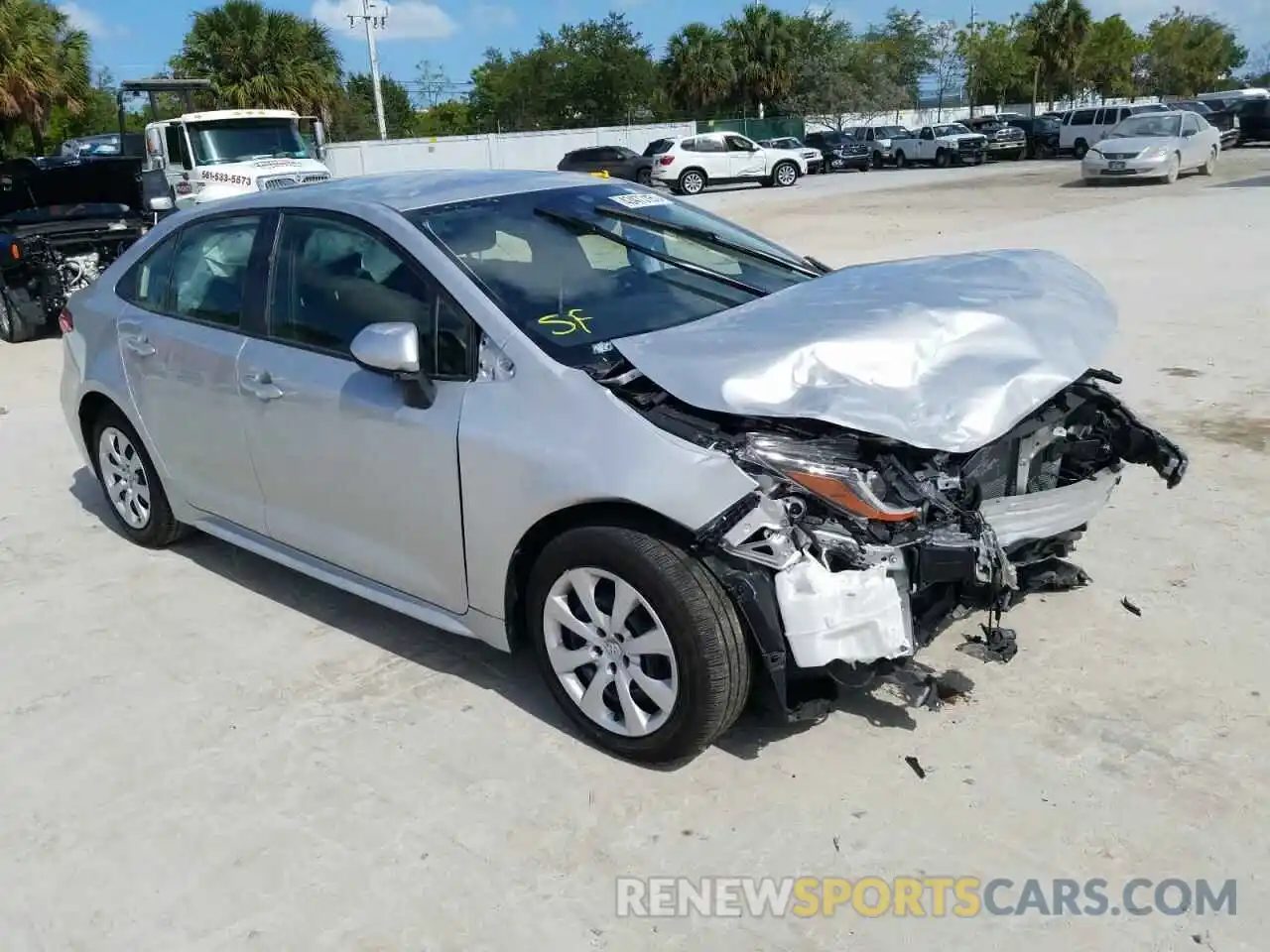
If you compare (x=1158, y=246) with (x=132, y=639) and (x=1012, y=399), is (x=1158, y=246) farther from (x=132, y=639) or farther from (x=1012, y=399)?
(x=132, y=639)

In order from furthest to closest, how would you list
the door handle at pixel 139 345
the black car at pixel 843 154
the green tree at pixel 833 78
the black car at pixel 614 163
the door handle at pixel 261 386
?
1. the green tree at pixel 833 78
2. the black car at pixel 843 154
3. the black car at pixel 614 163
4. the door handle at pixel 139 345
5. the door handle at pixel 261 386

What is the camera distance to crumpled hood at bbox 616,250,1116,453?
3123mm

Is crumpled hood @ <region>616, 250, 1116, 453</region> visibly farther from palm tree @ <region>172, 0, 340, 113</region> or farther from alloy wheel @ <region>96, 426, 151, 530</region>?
palm tree @ <region>172, 0, 340, 113</region>

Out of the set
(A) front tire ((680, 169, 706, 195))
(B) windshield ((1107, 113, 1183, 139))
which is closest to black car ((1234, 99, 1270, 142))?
(B) windshield ((1107, 113, 1183, 139))

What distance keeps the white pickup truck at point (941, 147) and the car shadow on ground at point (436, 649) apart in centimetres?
3589

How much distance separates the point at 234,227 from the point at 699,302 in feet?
6.62

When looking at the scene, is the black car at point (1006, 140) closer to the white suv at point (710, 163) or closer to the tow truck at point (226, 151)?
the white suv at point (710, 163)

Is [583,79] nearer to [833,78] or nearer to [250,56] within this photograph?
[833,78]

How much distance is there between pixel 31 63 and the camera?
3484 cm

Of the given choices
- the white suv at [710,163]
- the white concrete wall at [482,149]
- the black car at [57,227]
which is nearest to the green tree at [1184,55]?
the white concrete wall at [482,149]

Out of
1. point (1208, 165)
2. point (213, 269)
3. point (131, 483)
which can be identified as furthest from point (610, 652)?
point (1208, 165)

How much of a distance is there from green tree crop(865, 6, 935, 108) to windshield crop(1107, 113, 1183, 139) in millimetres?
40515

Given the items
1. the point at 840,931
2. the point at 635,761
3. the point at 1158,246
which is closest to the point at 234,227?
the point at 635,761

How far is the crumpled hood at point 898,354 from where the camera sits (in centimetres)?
312
